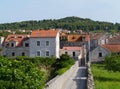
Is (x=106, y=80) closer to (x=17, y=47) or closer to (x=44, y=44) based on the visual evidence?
(x=44, y=44)

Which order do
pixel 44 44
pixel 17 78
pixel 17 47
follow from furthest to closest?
pixel 17 47
pixel 44 44
pixel 17 78

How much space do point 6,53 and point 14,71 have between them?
5834cm

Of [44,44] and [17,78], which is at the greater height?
[44,44]

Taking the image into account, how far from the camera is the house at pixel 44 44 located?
250ft

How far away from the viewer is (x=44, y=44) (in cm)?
7688

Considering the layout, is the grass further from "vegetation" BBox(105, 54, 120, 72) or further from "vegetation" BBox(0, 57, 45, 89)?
"vegetation" BBox(0, 57, 45, 89)

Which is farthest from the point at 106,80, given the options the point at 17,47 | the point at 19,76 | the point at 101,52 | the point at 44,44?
the point at 17,47

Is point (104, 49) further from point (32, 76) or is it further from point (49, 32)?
point (32, 76)

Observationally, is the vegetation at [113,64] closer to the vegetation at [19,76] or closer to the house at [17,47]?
the vegetation at [19,76]

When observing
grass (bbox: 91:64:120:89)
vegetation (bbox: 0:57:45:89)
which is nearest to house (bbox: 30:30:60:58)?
grass (bbox: 91:64:120:89)

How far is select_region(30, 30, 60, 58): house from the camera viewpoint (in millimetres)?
76188

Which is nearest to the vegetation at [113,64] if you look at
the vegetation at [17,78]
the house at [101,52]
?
the house at [101,52]

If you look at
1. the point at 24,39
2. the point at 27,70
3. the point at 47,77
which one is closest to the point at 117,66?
the point at 47,77

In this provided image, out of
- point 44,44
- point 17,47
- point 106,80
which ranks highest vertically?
point 44,44
